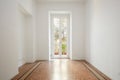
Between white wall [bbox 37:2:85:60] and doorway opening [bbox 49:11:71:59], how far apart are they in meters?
0.70

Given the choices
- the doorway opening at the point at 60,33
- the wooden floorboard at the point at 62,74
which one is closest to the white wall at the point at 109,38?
the wooden floorboard at the point at 62,74

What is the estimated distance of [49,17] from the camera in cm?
817

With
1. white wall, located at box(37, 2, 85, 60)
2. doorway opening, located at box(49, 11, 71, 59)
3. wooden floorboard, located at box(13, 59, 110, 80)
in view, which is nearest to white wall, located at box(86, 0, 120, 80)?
wooden floorboard, located at box(13, 59, 110, 80)

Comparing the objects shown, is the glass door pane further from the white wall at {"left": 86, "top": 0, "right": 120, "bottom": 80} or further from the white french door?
the white wall at {"left": 86, "top": 0, "right": 120, "bottom": 80}

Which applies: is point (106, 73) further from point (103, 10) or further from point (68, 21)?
point (68, 21)

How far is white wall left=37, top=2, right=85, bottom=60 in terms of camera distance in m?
7.84

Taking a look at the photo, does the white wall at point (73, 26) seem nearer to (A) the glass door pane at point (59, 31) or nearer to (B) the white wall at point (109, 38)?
(A) the glass door pane at point (59, 31)

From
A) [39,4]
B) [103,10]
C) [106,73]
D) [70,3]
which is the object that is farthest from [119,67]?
[39,4]

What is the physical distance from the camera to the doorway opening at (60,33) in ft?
28.1

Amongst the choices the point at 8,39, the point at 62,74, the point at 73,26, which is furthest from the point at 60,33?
the point at 8,39

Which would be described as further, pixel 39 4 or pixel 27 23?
pixel 39 4

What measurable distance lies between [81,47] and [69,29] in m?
1.43

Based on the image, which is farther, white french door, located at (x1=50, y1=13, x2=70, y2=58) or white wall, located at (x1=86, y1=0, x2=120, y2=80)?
white french door, located at (x1=50, y1=13, x2=70, y2=58)

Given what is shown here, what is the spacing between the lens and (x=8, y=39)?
3803 mm
